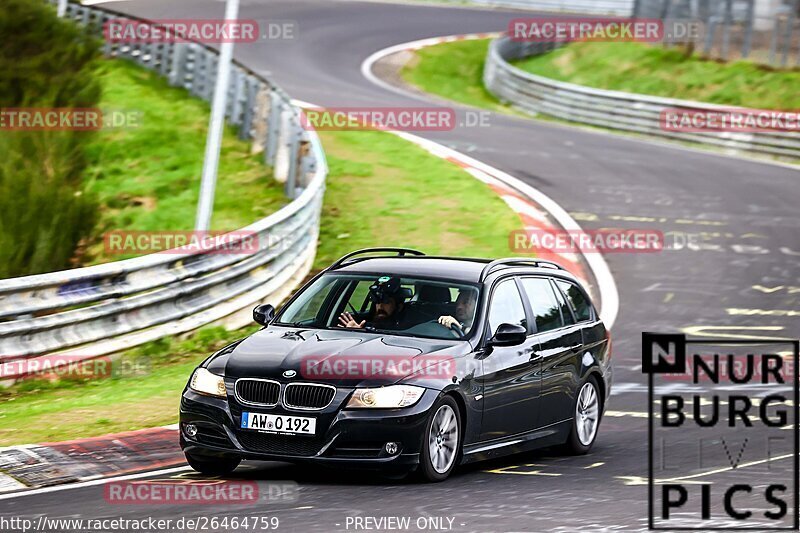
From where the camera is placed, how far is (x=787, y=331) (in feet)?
54.7

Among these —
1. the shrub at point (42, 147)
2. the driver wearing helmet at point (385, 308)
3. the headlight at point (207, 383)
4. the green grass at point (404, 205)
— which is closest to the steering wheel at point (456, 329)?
the driver wearing helmet at point (385, 308)

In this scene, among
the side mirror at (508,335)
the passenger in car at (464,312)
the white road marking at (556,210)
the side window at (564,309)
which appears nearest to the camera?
the side mirror at (508,335)

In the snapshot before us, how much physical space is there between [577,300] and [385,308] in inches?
89.8

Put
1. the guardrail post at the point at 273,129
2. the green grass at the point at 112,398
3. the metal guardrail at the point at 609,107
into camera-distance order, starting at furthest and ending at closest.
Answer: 1. the metal guardrail at the point at 609,107
2. the guardrail post at the point at 273,129
3. the green grass at the point at 112,398

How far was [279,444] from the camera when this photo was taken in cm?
895

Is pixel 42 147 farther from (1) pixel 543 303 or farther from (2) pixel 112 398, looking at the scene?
(1) pixel 543 303

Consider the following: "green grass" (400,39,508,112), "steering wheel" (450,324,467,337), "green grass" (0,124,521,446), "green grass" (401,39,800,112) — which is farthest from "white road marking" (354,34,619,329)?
"steering wheel" (450,324,467,337)

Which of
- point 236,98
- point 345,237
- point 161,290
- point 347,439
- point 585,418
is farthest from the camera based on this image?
point 236,98

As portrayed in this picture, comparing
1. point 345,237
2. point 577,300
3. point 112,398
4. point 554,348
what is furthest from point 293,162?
point 554,348

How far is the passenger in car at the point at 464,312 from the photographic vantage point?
10047 millimetres

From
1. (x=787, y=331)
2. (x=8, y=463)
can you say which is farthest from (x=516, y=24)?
(x=8, y=463)

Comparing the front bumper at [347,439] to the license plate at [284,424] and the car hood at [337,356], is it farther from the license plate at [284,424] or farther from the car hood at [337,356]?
the car hood at [337,356]

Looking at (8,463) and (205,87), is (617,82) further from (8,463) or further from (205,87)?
(8,463)

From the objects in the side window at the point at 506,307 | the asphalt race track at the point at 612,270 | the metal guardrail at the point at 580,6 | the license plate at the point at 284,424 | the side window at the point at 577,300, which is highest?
the side window at the point at 506,307
